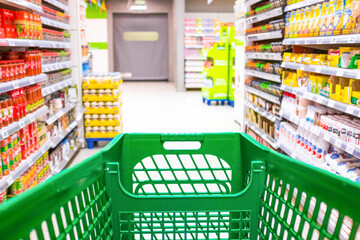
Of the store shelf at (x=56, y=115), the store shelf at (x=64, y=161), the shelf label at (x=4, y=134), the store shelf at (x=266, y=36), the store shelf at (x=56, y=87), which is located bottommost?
the store shelf at (x=64, y=161)

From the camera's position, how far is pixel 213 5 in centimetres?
1359

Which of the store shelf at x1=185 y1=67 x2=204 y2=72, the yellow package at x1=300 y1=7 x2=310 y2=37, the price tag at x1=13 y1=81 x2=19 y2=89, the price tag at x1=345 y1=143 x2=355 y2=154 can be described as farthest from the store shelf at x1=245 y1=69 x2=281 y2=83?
the store shelf at x1=185 y1=67 x2=204 y2=72

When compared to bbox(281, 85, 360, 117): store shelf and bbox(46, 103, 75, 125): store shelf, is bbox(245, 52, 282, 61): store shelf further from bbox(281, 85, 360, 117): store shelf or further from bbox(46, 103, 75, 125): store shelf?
bbox(46, 103, 75, 125): store shelf

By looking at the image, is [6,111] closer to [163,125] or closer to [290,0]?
[290,0]

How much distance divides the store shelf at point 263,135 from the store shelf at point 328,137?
1.64 ft

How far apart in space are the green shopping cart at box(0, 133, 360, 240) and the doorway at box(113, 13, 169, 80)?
15421 millimetres

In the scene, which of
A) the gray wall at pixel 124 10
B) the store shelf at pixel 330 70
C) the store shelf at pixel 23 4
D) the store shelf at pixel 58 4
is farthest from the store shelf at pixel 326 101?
the gray wall at pixel 124 10

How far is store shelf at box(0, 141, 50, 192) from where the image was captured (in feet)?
9.61

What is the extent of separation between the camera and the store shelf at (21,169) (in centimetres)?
293

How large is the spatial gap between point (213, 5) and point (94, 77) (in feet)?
28.6

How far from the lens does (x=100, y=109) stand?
5691mm

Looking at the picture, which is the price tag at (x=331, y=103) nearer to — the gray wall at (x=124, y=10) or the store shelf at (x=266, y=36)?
the store shelf at (x=266, y=36)

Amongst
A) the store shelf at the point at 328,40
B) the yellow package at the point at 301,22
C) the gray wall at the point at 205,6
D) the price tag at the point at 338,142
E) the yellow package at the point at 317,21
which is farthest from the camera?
the gray wall at the point at 205,6

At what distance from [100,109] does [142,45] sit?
37.6ft
